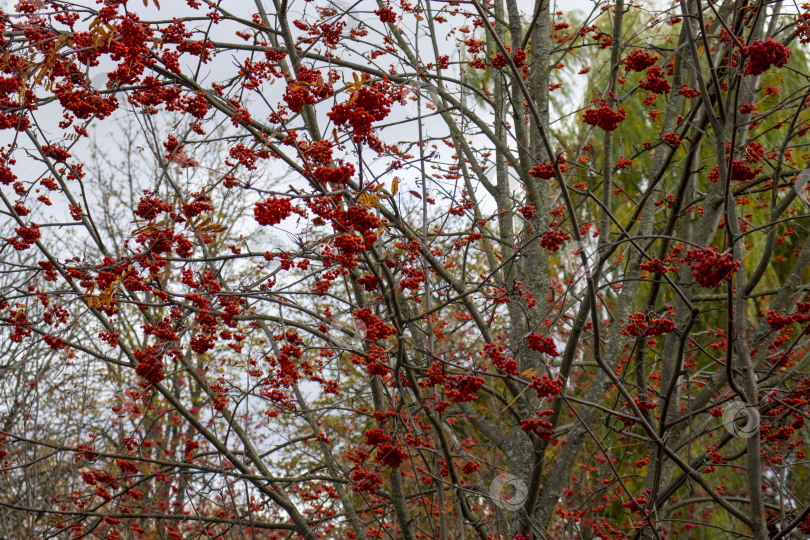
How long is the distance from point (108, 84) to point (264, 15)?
122cm

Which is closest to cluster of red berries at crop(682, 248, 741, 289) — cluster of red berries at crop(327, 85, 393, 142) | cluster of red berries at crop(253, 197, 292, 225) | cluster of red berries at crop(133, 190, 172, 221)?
cluster of red berries at crop(327, 85, 393, 142)

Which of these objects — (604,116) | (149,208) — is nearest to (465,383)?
(604,116)

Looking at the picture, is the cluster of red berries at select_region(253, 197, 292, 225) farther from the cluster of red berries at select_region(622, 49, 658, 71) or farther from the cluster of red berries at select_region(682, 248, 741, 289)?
the cluster of red berries at select_region(622, 49, 658, 71)

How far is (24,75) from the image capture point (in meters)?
2.70

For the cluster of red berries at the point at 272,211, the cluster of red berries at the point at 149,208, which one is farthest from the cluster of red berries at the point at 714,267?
the cluster of red berries at the point at 149,208

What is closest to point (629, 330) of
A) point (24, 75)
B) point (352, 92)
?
point (352, 92)

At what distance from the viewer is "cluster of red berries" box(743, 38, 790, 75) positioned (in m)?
2.24

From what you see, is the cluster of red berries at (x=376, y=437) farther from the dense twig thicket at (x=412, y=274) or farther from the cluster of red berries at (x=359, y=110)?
the cluster of red berries at (x=359, y=110)

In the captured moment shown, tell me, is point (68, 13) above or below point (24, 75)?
above

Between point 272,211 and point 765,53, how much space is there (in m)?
1.91

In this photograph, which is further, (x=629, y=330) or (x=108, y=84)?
(x=108, y=84)

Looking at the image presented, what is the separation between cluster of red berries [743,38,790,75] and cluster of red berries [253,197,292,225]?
70.1 inches

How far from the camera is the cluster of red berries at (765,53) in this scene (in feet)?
7.36

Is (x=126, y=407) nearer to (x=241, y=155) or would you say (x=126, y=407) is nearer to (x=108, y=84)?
(x=241, y=155)
